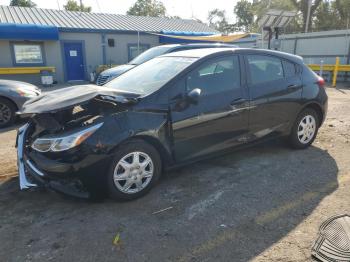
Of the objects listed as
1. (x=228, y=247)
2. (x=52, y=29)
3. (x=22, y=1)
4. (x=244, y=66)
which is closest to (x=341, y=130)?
(x=244, y=66)

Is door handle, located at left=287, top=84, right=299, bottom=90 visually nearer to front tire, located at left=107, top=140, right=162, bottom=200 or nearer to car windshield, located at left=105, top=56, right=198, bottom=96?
car windshield, located at left=105, top=56, right=198, bottom=96

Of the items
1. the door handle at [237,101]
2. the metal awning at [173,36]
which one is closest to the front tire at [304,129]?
the door handle at [237,101]

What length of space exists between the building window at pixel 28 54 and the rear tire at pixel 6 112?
35.0ft

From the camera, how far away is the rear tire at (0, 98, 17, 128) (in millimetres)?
7098

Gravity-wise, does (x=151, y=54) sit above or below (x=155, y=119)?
above

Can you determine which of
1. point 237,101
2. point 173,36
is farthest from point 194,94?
point 173,36

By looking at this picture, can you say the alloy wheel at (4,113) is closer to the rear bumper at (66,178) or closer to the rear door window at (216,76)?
the rear bumper at (66,178)

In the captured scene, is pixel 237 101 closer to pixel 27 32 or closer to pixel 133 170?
pixel 133 170

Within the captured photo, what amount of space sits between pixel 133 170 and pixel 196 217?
0.84 m

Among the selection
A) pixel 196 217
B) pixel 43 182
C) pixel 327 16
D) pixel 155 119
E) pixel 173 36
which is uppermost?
pixel 327 16

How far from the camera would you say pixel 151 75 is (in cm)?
412

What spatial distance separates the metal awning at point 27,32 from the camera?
15.1 metres

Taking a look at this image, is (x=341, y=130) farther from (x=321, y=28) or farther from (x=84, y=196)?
(x=321, y=28)

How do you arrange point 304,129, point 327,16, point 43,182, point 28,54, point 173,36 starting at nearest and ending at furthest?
point 43,182, point 304,129, point 28,54, point 173,36, point 327,16
